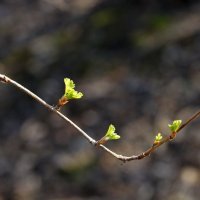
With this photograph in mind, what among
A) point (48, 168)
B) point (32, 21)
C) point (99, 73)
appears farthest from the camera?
point (32, 21)

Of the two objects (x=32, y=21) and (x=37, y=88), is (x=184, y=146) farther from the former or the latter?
(x=32, y=21)

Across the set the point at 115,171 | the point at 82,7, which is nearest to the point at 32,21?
the point at 82,7

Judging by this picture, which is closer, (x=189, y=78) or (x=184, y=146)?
(x=184, y=146)

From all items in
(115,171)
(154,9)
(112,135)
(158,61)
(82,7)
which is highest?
(82,7)

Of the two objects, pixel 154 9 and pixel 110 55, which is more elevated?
pixel 154 9

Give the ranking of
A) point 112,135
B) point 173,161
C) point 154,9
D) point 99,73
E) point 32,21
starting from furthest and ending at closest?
point 32,21
point 154,9
point 99,73
point 173,161
point 112,135

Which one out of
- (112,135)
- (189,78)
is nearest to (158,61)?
(189,78)

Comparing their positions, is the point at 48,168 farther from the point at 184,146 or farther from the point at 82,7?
the point at 82,7
